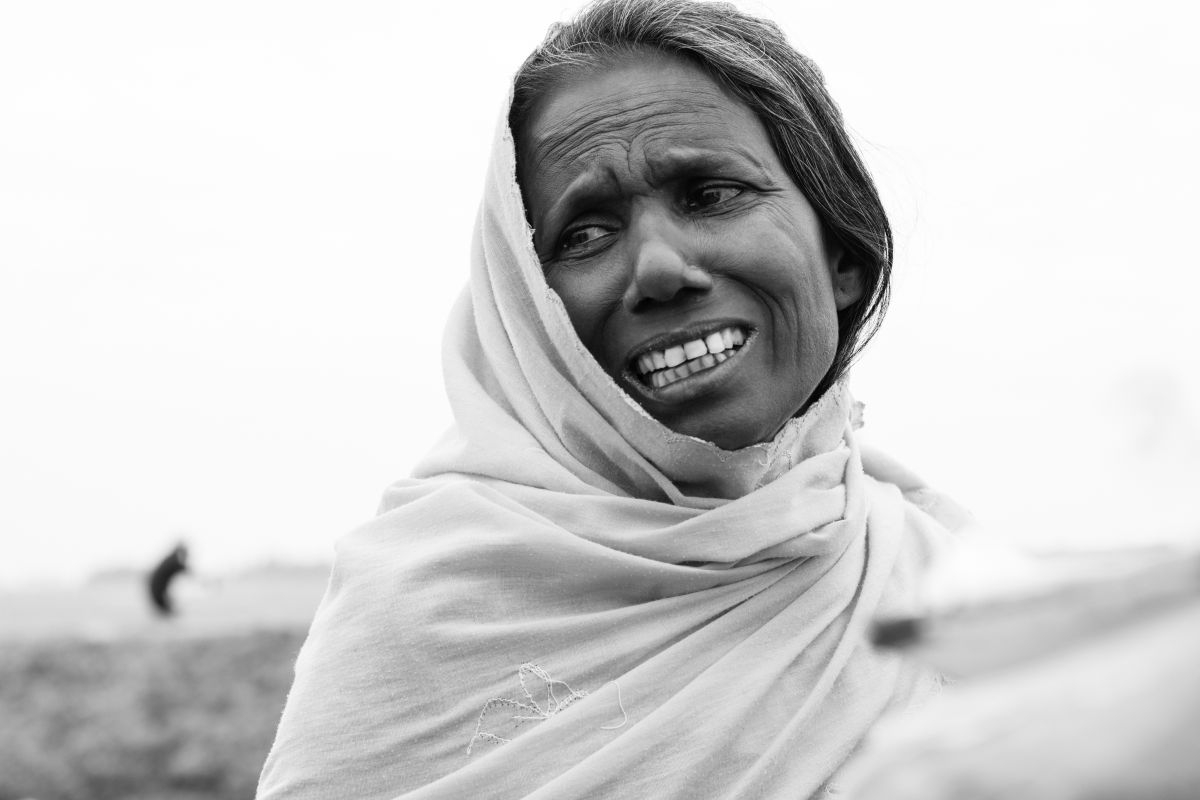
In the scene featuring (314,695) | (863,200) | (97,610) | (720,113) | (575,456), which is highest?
(720,113)

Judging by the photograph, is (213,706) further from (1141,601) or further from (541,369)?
(1141,601)

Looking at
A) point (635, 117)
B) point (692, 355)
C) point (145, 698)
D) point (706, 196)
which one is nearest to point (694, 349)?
point (692, 355)

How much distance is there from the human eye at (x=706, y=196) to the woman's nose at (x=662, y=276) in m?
0.12

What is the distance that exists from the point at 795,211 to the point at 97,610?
29.2 feet

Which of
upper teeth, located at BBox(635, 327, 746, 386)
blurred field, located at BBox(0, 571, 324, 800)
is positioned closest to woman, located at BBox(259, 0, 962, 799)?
upper teeth, located at BBox(635, 327, 746, 386)

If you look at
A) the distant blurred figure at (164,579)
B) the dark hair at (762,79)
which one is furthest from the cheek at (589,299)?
the distant blurred figure at (164,579)

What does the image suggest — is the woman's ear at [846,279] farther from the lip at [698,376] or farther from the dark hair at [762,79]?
the lip at [698,376]

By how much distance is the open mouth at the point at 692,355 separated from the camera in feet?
7.06

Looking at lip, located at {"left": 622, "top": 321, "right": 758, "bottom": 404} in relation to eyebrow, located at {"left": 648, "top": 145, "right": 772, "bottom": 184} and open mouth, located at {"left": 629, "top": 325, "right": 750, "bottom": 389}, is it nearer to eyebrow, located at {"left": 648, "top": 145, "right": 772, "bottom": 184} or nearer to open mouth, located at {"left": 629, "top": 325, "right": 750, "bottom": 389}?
open mouth, located at {"left": 629, "top": 325, "right": 750, "bottom": 389}

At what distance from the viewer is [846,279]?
8.46 ft

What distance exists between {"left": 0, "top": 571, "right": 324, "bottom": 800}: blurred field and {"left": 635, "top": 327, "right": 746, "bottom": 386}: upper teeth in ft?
17.6

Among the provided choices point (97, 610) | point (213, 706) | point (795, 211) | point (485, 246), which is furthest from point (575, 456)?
point (97, 610)

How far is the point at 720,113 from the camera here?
7.56 feet

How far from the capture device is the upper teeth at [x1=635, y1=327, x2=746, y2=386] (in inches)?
84.7
